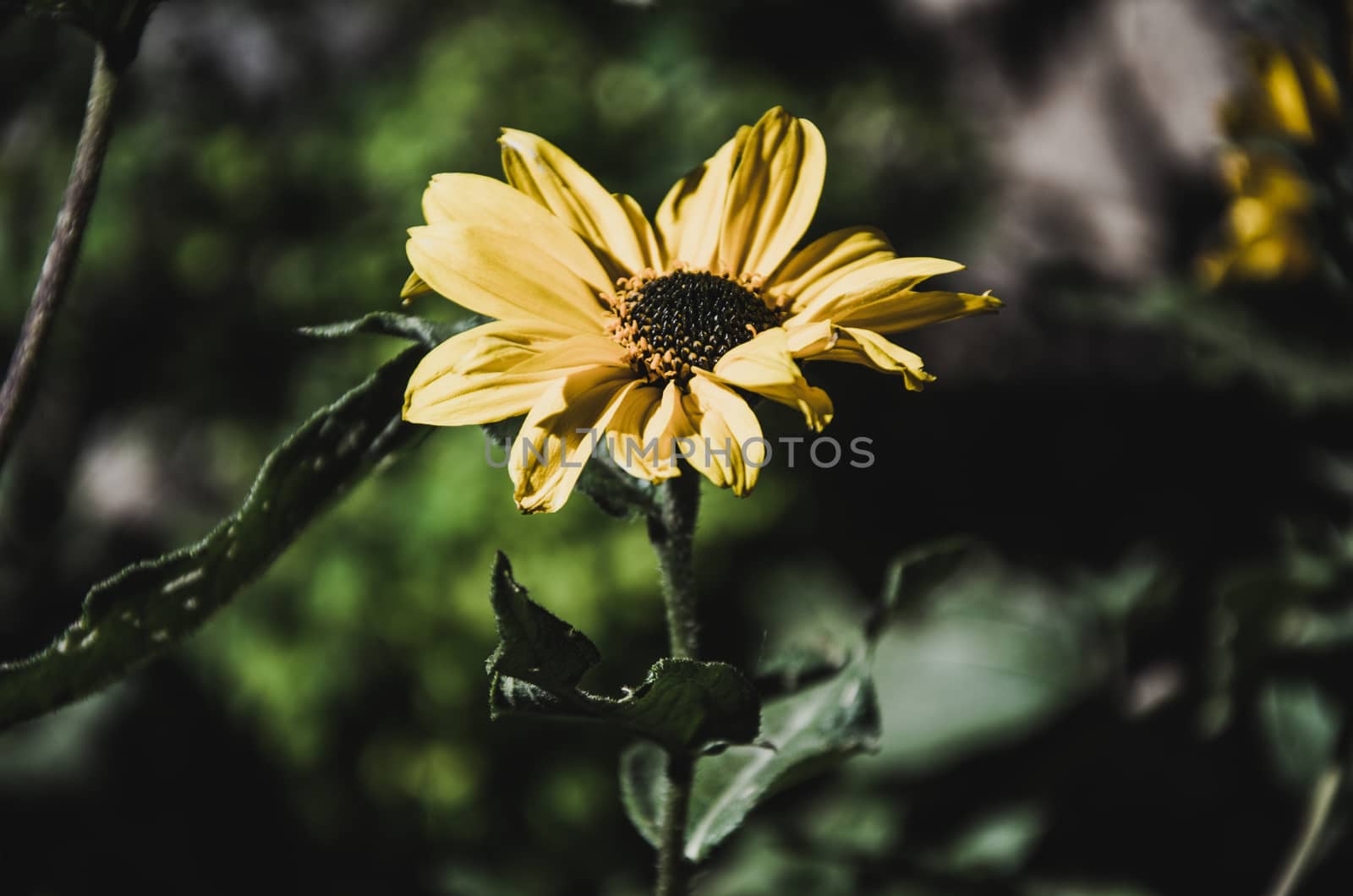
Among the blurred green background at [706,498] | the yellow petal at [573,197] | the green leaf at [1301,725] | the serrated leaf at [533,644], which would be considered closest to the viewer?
the serrated leaf at [533,644]

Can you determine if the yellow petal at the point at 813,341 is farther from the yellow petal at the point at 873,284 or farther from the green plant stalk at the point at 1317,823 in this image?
the green plant stalk at the point at 1317,823

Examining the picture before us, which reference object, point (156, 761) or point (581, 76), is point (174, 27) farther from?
point (156, 761)

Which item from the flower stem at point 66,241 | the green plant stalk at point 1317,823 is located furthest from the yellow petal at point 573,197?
the green plant stalk at point 1317,823

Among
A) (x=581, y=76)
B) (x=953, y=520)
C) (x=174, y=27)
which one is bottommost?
(x=953, y=520)

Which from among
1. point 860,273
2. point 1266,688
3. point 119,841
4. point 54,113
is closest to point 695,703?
point 860,273

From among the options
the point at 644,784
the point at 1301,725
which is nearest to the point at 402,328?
the point at 644,784

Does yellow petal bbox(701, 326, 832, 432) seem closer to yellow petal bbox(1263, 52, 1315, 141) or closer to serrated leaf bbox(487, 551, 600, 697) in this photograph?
serrated leaf bbox(487, 551, 600, 697)
